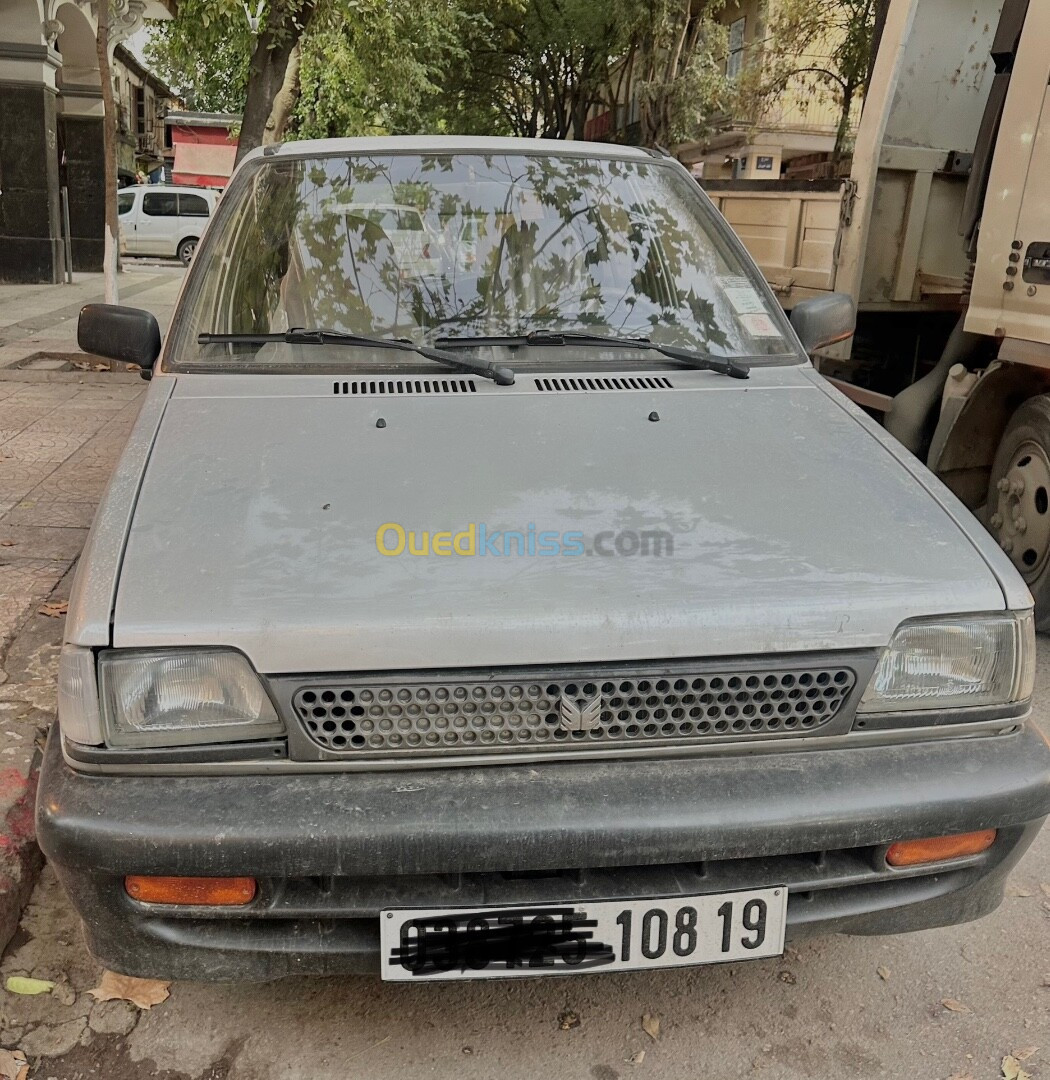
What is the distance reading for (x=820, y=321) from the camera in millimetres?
3254

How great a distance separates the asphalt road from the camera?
Result: 2.25m

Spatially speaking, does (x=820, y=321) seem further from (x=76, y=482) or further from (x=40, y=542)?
(x=76, y=482)

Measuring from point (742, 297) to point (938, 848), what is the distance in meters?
1.70

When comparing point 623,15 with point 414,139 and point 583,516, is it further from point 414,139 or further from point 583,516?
point 583,516

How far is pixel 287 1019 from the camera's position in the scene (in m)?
2.38

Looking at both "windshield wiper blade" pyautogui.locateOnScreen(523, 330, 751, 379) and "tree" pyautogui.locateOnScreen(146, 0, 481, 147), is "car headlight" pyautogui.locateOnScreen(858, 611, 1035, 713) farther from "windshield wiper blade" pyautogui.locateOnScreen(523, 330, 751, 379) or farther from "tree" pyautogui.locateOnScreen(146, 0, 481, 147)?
"tree" pyautogui.locateOnScreen(146, 0, 481, 147)

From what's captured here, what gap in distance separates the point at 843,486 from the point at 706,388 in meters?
0.57

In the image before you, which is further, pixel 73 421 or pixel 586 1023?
pixel 73 421

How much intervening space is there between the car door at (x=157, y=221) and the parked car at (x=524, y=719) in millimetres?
25813

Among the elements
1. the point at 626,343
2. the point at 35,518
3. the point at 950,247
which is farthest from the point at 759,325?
the point at 35,518

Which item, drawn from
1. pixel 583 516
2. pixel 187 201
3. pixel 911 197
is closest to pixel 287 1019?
pixel 583 516

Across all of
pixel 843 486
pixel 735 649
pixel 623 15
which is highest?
pixel 623 15

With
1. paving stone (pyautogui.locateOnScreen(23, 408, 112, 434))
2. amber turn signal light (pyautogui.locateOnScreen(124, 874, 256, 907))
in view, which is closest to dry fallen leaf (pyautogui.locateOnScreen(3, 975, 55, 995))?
amber turn signal light (pyautogui.locateOnScreen(124, 874, 256, 907))

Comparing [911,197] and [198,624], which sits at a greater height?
[911,197]
